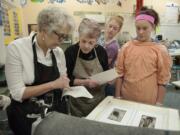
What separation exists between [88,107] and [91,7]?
8.74 ft

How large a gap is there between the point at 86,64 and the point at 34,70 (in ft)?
1.44

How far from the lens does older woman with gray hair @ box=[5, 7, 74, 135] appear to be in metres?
1.12

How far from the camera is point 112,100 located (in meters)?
1.35

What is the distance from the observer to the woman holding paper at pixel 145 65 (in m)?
1.50

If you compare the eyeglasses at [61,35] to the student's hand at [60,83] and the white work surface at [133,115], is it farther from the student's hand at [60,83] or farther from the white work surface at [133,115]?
the white work surface at [133,115]

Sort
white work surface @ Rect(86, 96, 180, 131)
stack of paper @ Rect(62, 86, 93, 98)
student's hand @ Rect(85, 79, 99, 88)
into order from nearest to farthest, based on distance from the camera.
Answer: white work surface @ Rect(86, 96, 180, 131)
stack of paper @ Rect(62, 86, 93, 98)
student's hand @ Rect(85, 79, 99, 88)

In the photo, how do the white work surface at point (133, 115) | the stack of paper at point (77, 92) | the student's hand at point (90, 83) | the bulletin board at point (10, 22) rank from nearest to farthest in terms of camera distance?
the white work surface at point (133, 115) < the stack of paper at point (77, 92) < the student's hand at point (90, 83) < the bulletin board at point (10, 22)

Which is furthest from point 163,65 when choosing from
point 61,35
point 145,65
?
point 61,35

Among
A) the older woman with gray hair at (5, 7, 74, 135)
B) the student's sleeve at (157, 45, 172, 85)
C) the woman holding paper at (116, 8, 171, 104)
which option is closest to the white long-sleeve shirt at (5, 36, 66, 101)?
the older woman with gray hair at (5, 7, 74, 135)

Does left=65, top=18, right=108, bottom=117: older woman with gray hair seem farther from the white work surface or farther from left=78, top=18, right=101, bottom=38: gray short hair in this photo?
the white work surface

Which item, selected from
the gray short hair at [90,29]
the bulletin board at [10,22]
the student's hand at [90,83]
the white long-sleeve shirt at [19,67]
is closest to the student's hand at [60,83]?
the white long-sleeve shirt at [19,67]

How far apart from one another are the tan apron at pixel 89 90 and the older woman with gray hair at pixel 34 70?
205 mm

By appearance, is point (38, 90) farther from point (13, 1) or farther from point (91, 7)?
point (91, 7)

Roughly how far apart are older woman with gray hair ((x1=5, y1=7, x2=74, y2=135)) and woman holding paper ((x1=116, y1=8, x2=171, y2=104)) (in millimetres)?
536
